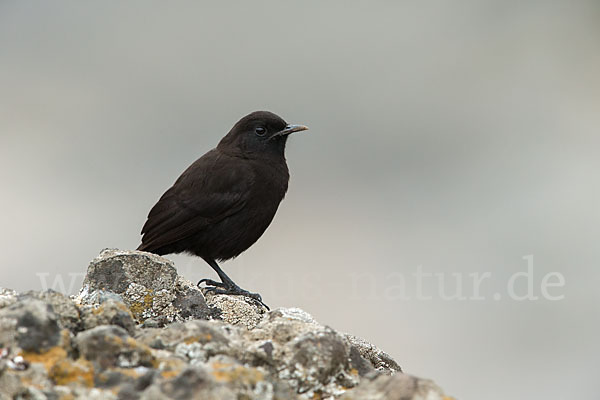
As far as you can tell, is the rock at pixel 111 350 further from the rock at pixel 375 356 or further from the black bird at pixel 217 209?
the black bird at pixel 217 209

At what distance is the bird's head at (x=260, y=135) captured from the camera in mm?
8969

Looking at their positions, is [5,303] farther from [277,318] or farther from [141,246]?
[141,246]

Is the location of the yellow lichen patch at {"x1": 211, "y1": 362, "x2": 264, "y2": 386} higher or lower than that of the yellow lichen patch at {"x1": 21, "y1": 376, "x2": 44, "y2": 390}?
higher

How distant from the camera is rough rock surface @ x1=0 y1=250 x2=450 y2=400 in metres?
2.68

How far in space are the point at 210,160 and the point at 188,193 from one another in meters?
0.60

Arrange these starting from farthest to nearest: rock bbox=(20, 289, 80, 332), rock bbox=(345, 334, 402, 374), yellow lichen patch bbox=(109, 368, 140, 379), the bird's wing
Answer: the bird's wing → rock bbox=(345, 334, 402, 374) → rock bbox=(20, 289, 80, 332) → yellow lichen patch bbox=(109, 368, 140, 379)

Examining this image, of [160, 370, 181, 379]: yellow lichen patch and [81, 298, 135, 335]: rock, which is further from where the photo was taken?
[81, 298, 135, 335]: rock

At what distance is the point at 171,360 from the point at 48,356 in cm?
49

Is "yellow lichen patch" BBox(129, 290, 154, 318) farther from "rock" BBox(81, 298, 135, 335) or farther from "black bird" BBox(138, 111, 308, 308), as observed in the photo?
"black bird" BBox(138, 111, 308, 308)

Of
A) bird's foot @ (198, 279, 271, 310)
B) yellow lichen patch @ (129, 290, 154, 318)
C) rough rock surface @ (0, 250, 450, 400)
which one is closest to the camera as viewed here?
rough rock surface @ (0, 250, 450, 400)

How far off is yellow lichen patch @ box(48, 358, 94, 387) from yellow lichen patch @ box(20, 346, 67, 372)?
→ 1.4 inches

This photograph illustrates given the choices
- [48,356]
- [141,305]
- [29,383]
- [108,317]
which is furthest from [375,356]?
[29,383]

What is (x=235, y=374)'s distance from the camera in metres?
2.78

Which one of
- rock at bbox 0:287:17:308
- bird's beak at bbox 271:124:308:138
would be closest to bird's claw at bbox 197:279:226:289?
bird's beak at bbox 271:124:308:138
